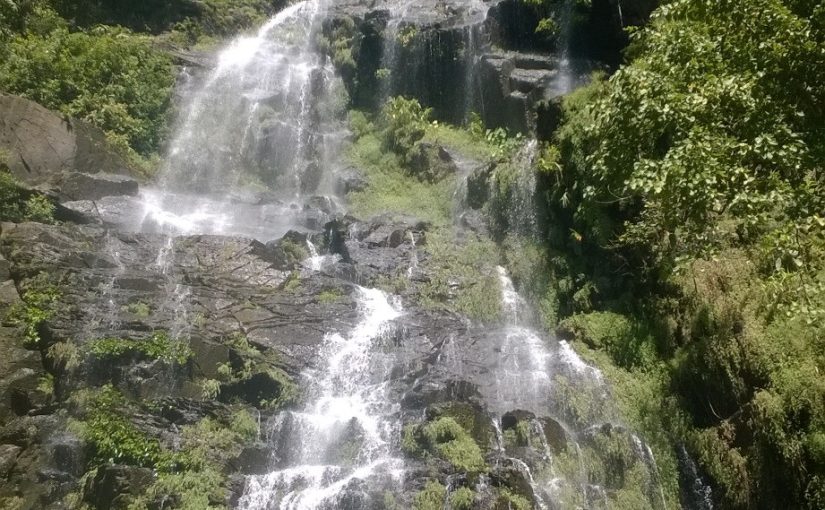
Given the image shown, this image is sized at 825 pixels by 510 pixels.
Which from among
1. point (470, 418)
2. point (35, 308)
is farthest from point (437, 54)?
point (35, 308)

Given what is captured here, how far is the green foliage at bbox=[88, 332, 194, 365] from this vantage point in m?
11.2

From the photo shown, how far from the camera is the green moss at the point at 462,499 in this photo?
30.3 feet

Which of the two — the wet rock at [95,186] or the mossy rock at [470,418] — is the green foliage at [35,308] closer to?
the wet rock at [95,186]

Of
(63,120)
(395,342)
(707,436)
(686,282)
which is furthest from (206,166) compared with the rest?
(707,436)

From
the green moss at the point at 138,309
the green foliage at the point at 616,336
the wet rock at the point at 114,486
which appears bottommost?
the wet rock at the point at 114,486

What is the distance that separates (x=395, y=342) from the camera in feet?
43.9

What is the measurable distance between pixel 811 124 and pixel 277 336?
403 inches

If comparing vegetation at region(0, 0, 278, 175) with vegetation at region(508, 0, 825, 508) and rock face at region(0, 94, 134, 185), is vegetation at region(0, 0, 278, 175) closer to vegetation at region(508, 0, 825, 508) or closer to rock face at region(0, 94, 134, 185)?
rock face at region(0, 94, 134, 185)

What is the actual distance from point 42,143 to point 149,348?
828 centimetres

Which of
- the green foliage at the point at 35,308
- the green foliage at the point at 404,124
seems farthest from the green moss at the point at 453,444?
the green foliage at the point at 404,124

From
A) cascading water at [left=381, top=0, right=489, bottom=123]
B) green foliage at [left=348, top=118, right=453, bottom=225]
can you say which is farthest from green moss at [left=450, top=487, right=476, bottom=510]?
cascading water at [left=381, top=0, right=489, bottom=123]

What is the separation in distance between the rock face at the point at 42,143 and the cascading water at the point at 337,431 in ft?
31.0

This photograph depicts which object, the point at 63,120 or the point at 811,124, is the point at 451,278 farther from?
the point at 63,120

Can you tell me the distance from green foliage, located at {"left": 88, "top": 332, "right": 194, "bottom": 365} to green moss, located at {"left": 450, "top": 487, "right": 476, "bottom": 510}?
5.83 meters
